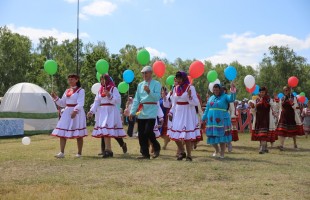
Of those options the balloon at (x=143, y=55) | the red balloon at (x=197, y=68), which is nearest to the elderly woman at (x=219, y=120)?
the red balloon at (x=197, y=68)

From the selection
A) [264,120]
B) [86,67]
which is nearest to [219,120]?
[264,120]

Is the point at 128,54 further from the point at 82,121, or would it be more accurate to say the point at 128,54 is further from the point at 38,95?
the point at 82,121

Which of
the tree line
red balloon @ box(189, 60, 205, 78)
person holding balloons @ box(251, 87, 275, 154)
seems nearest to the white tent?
red balloon @ box(189, 60, 205, 78)

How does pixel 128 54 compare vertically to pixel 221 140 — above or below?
above

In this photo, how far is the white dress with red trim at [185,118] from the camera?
8.96 meters

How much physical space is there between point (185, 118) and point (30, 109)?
1576cm

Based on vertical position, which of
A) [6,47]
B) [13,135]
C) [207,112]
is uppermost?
[6,47]

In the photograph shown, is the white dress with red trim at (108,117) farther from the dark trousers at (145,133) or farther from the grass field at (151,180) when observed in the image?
the grass field at (151,180)

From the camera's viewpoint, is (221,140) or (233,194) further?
(221,140)

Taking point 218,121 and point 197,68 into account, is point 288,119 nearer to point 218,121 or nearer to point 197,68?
point 197,68

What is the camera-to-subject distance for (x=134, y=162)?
8.48m

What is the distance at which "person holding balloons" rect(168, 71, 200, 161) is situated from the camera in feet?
29.4

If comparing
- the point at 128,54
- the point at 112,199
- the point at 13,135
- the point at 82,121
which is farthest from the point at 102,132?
the point at 128,54

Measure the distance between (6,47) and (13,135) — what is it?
33073 mm
